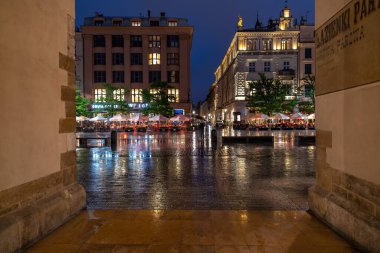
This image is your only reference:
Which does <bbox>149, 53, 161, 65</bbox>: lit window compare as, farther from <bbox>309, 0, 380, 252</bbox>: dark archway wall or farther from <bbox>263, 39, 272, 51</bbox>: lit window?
<bbox>309, 0, 380, 252</bbox>: dark archway wall

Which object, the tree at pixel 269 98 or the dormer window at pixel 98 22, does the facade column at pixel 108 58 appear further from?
the tree at pixel 269 98

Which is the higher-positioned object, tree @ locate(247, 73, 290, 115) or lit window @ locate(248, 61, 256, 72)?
lit window @ locate(248, 61, 256, 72)

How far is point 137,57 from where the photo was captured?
69188 millimetres

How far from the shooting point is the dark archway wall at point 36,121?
15.3ft

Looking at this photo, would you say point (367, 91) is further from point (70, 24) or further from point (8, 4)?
point (70, 24)

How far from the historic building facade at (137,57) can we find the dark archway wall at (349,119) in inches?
2416

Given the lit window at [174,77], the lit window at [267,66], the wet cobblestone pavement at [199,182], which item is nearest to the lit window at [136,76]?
the lit window at [174,77]

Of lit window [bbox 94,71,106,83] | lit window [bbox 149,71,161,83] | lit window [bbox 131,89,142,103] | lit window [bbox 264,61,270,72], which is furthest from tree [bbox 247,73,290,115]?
lit window [bbox 94,71,106,83]

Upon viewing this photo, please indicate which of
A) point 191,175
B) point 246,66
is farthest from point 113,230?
point 246,66

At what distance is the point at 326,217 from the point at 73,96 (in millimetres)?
5223

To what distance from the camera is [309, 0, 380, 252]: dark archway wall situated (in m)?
4.59

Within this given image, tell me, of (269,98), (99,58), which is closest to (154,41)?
(99,58)

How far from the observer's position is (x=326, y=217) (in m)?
5.93

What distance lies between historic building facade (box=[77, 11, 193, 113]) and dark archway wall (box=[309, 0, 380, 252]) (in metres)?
61.4
